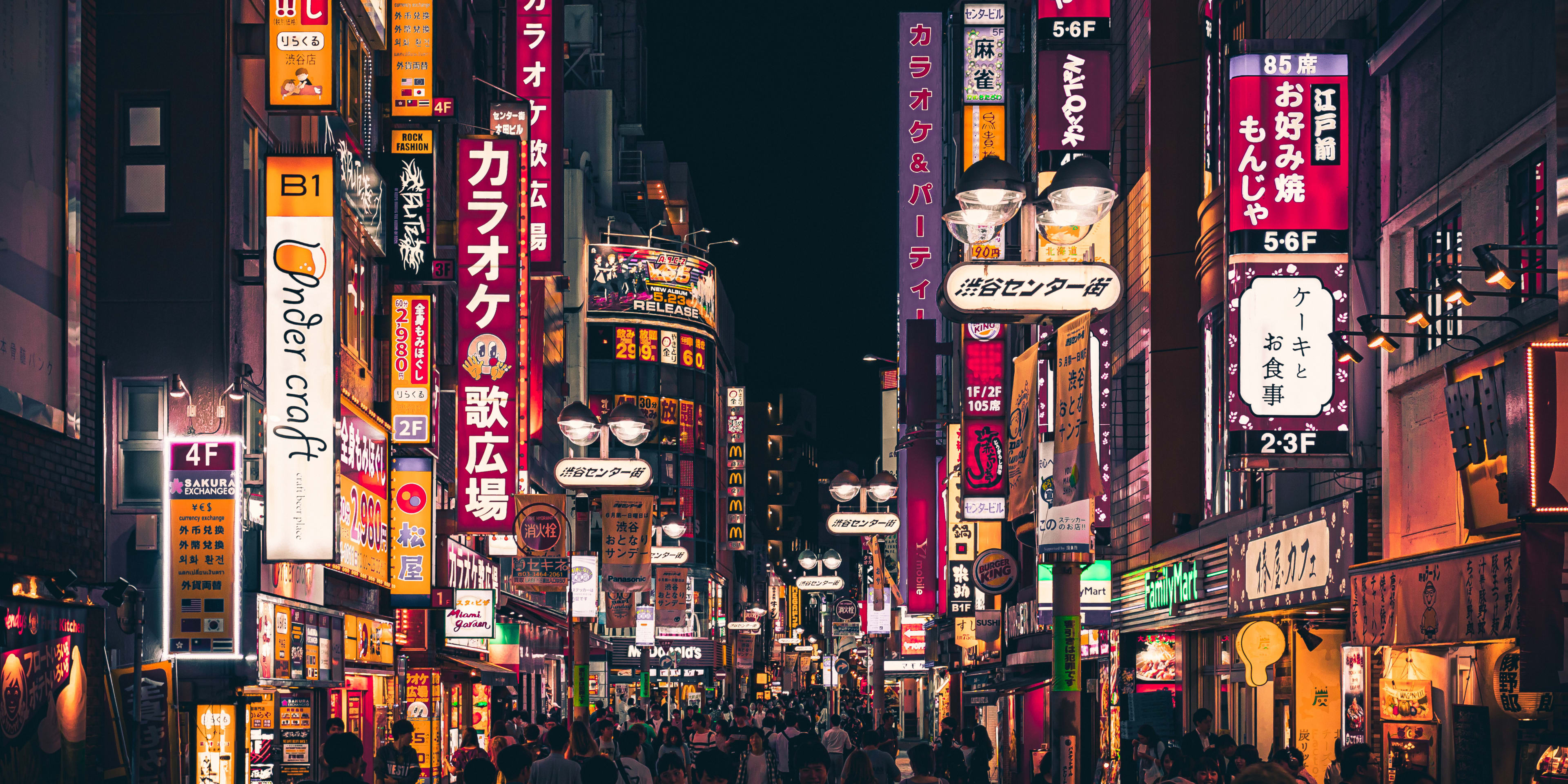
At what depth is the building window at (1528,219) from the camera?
14.1m

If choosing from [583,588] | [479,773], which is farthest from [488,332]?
[479,773]

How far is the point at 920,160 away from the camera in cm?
5681

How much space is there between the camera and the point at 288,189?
20.3 metres

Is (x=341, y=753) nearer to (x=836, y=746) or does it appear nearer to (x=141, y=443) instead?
(x=141, y=443)

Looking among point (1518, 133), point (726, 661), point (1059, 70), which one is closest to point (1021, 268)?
point (1518, 133)

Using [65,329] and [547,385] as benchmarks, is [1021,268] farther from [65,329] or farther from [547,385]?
[547,385]

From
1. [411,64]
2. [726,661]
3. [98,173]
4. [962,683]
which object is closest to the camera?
[98,173]

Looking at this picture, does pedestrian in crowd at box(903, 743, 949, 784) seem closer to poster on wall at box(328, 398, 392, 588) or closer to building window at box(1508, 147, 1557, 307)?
building window at box(1508, 147, 1557, 307)

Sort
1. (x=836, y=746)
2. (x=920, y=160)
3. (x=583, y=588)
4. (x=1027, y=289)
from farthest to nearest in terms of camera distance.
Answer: (x=920, y=160)
(x=583, y=588)
(x=836, y=746)
(x=1027, y=289)

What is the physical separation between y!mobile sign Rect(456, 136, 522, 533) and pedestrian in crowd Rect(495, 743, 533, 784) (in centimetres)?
1541

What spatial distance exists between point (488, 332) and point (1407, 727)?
1733 centimetres

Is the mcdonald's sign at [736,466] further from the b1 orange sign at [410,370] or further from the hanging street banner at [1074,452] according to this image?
the hanging street banner at [1074,452]

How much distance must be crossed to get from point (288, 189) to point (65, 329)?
483cm

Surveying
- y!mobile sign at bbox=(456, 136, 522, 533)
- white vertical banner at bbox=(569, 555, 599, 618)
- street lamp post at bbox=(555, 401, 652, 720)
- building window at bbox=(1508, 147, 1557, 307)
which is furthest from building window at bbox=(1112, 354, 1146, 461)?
building window at bbox=(1508, 147, 1557, 307)
